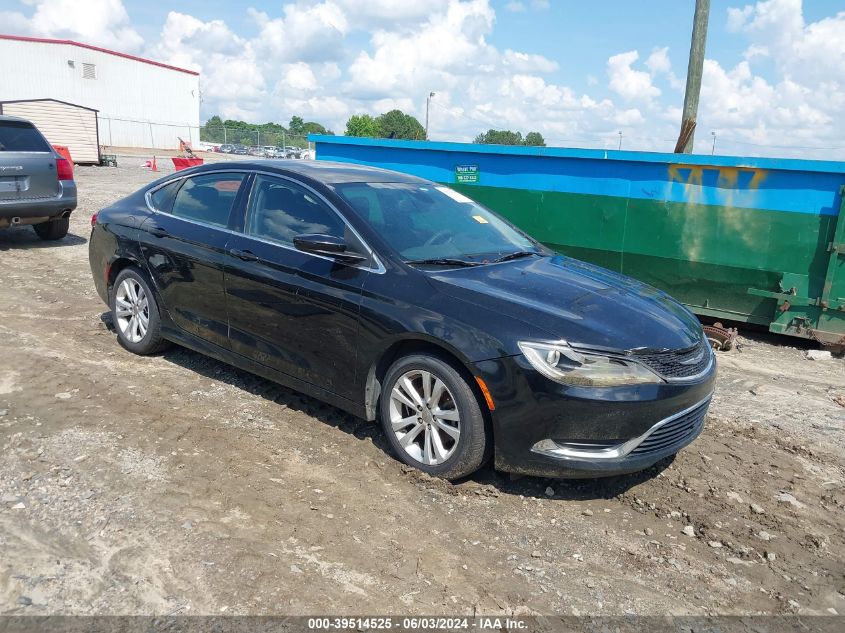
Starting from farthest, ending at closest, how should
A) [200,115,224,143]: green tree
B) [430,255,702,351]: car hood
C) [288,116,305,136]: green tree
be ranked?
[288,116,305,136]: green tree → [200,115,224,143]: green tree → [430,255,702,351]: car hood

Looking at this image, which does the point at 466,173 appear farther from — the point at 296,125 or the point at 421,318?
the point at 296,125

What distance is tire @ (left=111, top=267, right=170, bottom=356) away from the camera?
562 cm

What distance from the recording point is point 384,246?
4270 mm

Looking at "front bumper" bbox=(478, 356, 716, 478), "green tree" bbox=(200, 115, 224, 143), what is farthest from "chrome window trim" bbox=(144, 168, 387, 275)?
"green tree" bbox=(200, 115, 224, 143)

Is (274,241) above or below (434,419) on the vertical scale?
above

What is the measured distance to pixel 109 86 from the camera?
56938 millimetres

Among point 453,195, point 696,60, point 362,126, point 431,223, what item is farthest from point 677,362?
point 362,126

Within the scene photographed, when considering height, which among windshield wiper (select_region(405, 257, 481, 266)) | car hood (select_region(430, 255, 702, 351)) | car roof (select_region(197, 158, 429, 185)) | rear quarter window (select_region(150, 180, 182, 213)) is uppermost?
car roof (select_region(197, 158, 429, 185))

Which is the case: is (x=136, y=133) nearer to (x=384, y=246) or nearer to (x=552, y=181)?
(x=552, y=181)

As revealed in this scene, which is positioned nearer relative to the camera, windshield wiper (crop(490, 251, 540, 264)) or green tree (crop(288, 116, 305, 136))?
windshield wiper (crop(490, 251, 540, 264))

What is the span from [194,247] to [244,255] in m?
0.56

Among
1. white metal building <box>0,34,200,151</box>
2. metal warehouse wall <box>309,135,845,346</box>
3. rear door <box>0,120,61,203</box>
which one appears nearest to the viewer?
metal warehouse wall <box>309,135,845,346</box>

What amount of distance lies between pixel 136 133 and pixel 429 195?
56.6m

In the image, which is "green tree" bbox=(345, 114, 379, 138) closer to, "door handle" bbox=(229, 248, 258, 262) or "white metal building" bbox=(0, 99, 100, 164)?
"white metal building" bbox=(0, 99, 100, 164)
